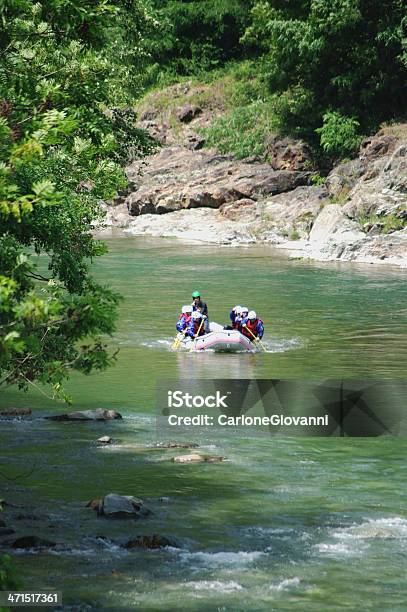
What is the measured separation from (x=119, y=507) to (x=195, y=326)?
14681 mm

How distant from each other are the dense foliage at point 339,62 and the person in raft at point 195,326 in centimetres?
3038

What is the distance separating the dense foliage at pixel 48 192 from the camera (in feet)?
26.1

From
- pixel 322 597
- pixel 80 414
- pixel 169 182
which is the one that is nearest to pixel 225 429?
pixel 80 414

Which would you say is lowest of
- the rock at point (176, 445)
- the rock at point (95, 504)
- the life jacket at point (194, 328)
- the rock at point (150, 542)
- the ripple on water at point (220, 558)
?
the ripple on water at point (220, 558)

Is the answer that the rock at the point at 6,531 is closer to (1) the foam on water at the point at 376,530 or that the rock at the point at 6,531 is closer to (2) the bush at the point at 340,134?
(1) the foam on water at the point at 376,530

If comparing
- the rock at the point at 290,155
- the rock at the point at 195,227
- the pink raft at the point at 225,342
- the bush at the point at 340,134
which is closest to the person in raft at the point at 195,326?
the pink raft at the point at 225,342

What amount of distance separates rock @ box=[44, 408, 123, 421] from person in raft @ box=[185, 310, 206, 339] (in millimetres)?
8945

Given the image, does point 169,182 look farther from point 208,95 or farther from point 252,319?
point 252,319

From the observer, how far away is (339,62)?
59.2m

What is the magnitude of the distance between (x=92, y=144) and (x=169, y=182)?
5151cm

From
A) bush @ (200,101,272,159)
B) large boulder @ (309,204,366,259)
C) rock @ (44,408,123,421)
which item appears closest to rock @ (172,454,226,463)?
rock @ (44,408,123,421)

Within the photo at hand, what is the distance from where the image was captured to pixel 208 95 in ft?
243

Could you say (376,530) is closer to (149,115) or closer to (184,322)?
(184,322)

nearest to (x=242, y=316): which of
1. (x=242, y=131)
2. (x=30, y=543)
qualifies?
(x=30, y=543)
